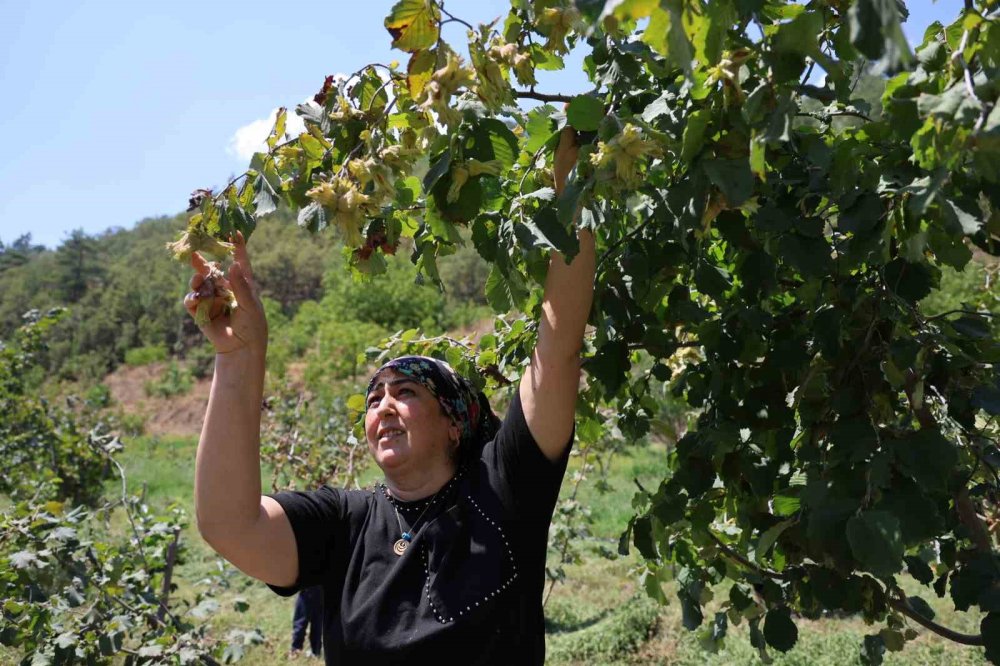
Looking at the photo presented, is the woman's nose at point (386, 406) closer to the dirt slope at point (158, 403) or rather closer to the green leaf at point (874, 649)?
the green leaf at point (874, 649)

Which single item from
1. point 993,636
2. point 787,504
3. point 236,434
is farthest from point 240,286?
point 993,636

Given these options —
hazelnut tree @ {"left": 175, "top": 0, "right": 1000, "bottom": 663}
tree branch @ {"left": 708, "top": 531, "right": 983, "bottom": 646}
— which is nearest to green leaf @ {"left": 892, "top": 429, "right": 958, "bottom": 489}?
hazelnut tree @ {"left": 175, "top": 0, "right": 1000, "bottom": 663}

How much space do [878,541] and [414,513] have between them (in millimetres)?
966

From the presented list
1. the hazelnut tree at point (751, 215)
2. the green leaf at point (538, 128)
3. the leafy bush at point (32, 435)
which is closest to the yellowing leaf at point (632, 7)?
the hazelnut tree at point (751, 215)

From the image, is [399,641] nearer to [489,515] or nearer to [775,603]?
[489,515]

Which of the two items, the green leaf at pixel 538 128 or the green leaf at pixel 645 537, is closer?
the green leaf at pixel 538 128

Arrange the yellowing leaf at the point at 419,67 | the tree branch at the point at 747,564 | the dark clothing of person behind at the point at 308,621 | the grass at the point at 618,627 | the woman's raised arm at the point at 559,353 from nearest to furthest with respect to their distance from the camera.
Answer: the yellowing leaf at the point at 419,67 → the woman's raised arm at the point at 559,353 → the tree branch at the point at 747,564 → the grass at the point at 618,627 → the dark clothing of person behind at the point at 308,621

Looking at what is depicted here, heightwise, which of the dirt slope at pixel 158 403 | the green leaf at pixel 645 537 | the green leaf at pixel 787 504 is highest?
the dirt slope at pixel 158 403

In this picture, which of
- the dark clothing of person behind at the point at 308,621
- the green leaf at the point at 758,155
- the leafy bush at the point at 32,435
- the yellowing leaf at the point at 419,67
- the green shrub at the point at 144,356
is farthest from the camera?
the green shrub at the point at 144,356

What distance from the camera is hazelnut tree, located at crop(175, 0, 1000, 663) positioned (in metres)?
1.06

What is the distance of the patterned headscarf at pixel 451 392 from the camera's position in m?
1.93

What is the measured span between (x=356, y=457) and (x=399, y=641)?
562 cm

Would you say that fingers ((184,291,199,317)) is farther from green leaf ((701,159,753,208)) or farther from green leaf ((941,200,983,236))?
green leaf ((941,200,983,236))

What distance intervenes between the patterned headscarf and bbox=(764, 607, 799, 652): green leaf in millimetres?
719
